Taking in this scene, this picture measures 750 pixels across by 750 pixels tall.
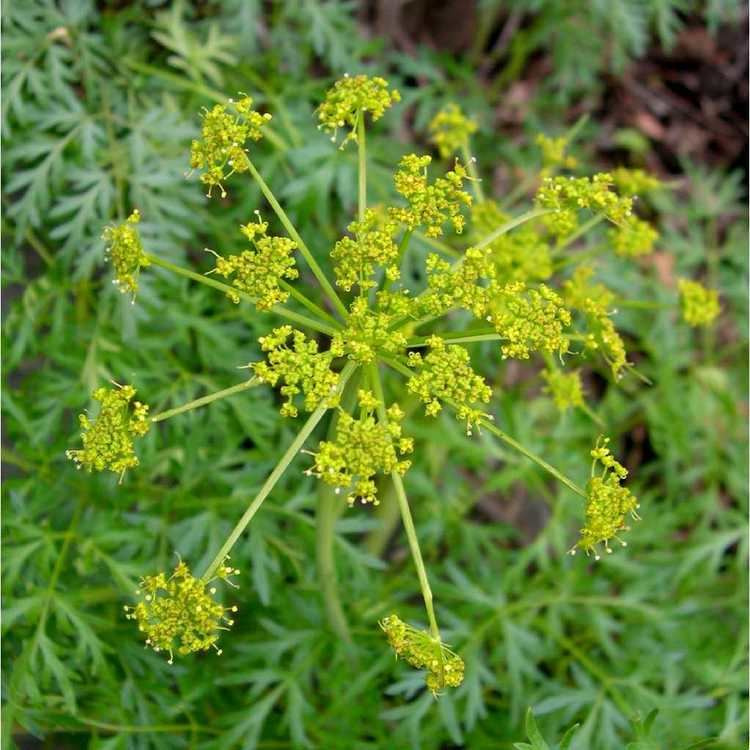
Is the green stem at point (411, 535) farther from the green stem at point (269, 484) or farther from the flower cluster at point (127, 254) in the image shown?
the flower cluster at point (127, 254)

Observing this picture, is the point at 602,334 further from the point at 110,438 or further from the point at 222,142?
the point at 110,438

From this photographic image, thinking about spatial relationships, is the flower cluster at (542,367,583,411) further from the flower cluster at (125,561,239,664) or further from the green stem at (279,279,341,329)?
the flower cluster at (125,561,239,664)

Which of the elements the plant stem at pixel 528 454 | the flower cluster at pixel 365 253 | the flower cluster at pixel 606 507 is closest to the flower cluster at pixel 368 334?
the flower cluster at pixel 365 253

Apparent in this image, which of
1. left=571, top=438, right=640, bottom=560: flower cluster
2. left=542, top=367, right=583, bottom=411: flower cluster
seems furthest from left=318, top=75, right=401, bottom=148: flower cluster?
left=571, top=438, right=640, bottom=560: flower cluster

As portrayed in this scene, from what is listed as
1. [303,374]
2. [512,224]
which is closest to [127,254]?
[303,374]

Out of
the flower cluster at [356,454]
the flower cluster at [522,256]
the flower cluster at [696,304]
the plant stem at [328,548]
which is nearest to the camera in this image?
the flower cluster at [356,454]

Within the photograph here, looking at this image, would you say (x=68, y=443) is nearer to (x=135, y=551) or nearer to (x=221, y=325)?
(x=135, y=551)
